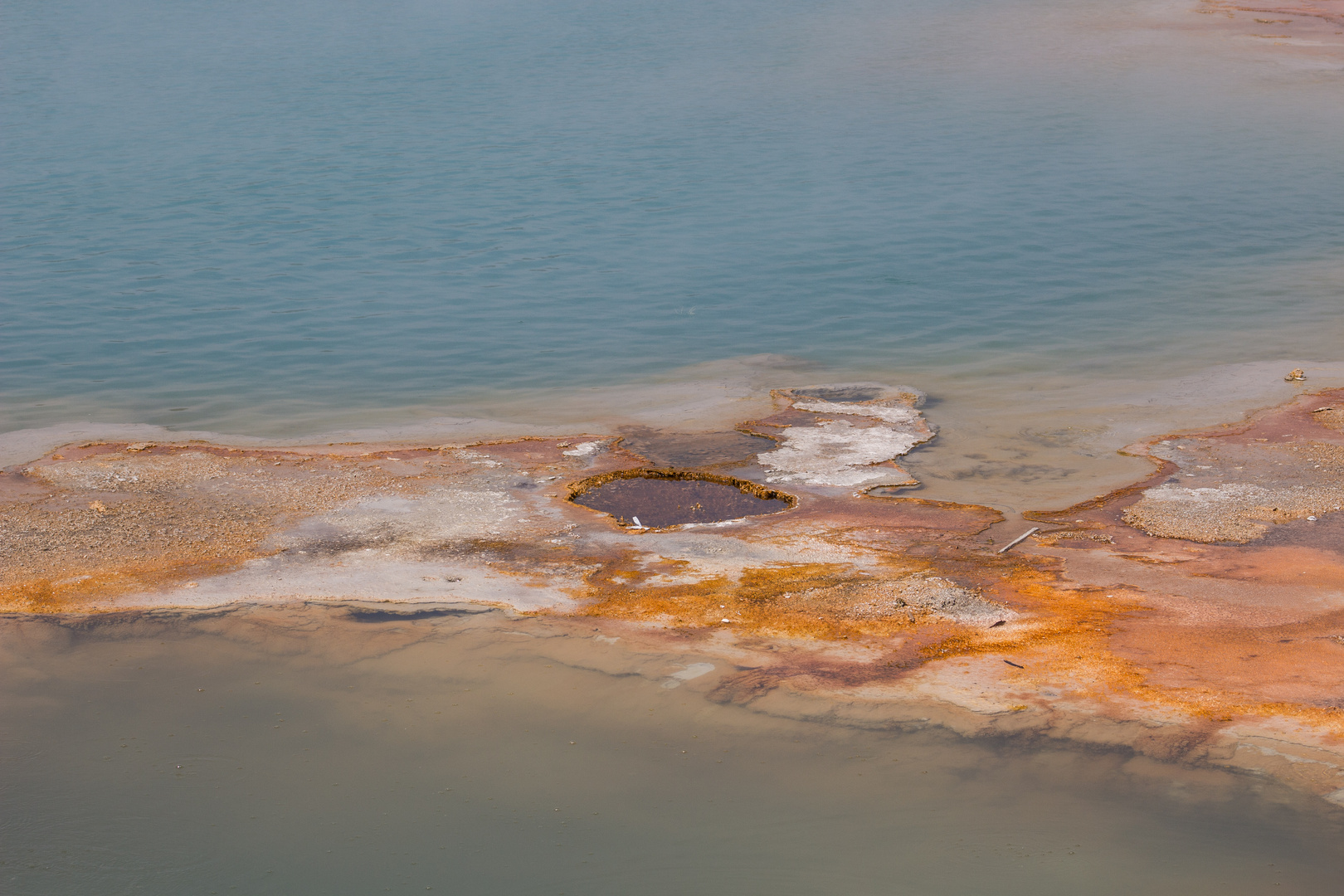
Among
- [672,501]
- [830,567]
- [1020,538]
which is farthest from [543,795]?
[1020,538]

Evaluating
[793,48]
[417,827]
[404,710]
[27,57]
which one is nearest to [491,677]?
[404,710]

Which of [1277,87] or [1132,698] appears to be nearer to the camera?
[1132,698]

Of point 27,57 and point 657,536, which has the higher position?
point 27,57

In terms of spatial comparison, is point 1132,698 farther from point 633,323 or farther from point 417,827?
point 633,323

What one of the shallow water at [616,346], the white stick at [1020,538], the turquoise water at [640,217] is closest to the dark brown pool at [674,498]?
the shallow water at [616,346]

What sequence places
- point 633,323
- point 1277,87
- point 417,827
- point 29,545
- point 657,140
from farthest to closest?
point 1277,87 → point 657,140 → point 633,323 → point 29,545 → point 417,827

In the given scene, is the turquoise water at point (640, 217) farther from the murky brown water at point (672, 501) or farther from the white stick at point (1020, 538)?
the white stick at point (1020, 538)
